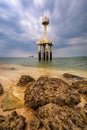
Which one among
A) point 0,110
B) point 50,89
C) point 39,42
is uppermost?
point 39,42

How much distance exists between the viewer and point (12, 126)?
10.4ft

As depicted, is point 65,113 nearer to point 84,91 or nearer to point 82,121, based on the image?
point 82,121

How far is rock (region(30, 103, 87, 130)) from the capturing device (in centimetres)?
307

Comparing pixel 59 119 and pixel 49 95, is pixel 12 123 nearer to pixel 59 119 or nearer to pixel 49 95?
pixel 59 119

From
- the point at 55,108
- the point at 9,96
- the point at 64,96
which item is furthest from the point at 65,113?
the point at 9,96

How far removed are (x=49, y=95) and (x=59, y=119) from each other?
101 centimetres

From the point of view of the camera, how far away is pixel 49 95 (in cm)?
411

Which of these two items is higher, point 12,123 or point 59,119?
point 59,119

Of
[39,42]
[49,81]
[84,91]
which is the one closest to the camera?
[49,81]

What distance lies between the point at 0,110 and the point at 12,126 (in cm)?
122

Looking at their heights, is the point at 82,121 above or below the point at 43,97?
below

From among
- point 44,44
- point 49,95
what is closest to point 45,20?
point 44,44

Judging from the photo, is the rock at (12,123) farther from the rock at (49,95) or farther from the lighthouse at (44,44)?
the lighthouse at (44,44)

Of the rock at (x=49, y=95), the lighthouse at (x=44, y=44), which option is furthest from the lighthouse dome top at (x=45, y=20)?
the rock at (x=49, y=95)
